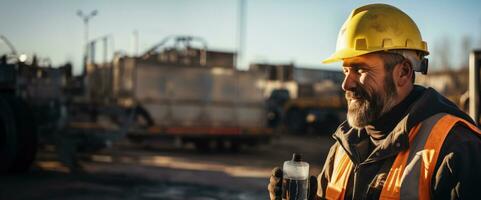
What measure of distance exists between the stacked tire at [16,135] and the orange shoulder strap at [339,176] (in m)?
6.86

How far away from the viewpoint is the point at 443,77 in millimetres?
49719

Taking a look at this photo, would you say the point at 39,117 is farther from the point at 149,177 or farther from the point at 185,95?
the point at 185,95

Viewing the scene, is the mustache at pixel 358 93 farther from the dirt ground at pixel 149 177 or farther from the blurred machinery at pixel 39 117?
the blurred machinery at pixel 39 117

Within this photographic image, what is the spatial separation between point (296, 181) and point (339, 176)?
9.0 inches

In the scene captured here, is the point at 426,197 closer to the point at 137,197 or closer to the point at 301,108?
the point at 137,197

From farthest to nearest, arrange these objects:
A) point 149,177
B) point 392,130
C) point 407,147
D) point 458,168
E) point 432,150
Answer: point 149,177 < point 392,130 < point 407,147 < point 432,150 < point 458,168

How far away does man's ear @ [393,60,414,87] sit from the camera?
231cm

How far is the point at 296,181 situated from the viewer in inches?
93.6

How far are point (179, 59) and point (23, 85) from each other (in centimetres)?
486

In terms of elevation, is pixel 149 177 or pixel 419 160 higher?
pixel 419 160

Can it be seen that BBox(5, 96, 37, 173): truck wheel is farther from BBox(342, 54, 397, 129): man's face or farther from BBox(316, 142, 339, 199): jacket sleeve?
BBox(342, 54, 397, 129): man's face

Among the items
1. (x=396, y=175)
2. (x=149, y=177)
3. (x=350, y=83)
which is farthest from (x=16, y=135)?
(x=396, y=175)

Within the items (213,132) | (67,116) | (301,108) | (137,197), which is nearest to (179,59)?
(213,132)

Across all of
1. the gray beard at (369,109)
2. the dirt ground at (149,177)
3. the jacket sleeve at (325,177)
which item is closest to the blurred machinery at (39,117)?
the dirt ground at (149,177)
